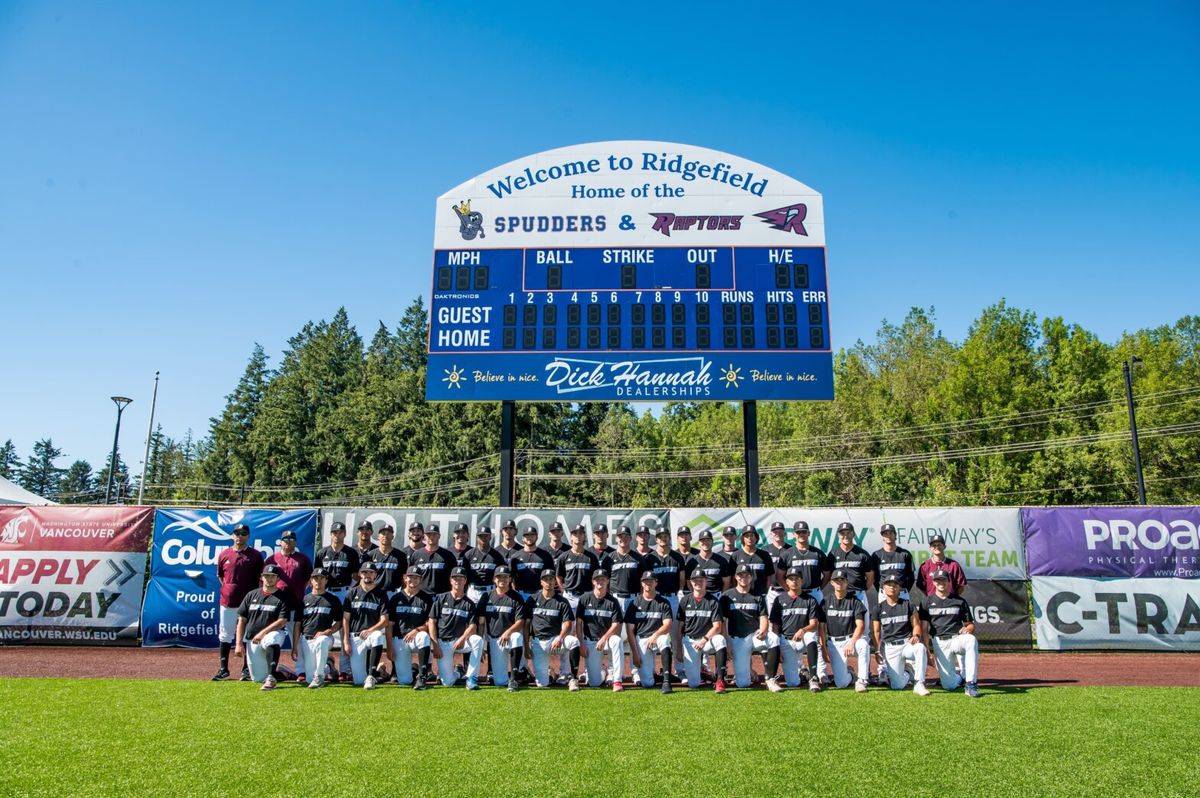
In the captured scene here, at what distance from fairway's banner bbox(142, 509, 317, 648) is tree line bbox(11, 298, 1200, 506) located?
32.8 metres

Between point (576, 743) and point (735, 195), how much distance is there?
39.6 ft

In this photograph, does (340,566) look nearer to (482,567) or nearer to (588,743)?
(482,567)

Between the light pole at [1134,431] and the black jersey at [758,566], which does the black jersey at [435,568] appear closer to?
the black jersey at [758,566]

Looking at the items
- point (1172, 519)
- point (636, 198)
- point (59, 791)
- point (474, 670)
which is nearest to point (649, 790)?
point (59, 791)

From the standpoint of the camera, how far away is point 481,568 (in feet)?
33.4

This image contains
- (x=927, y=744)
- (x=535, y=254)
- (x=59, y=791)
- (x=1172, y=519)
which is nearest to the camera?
(x=59, y=791)

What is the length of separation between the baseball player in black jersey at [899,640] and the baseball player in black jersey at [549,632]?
372cm

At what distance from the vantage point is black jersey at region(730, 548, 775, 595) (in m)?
9.62

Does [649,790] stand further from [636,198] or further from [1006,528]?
[636,198]

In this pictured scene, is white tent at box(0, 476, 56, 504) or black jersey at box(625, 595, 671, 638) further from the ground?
white tent at box(0, 476, 56, 504)

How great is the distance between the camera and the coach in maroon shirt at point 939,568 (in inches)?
365

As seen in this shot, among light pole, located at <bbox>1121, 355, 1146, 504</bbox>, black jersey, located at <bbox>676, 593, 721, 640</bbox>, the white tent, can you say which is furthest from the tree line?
black jersey, located at <bbox>676, 593, 721, 640</bbox>

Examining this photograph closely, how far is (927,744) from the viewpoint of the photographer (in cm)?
618

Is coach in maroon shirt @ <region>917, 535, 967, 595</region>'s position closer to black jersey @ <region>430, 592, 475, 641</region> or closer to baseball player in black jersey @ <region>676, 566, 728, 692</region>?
baseball player in black jersey @ <region>676, 566, 728, 692</region>
